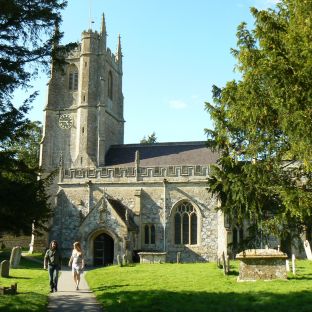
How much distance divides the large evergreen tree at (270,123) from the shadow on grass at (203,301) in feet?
5.59

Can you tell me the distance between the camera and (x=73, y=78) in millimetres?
35750

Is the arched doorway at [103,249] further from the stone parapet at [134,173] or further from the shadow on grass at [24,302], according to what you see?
the shadow on grass at [24,302]

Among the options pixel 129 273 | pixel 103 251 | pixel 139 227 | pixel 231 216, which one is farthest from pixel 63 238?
pixel 231 216

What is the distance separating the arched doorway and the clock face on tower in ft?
36.8

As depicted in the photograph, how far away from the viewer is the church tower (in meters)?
33.2

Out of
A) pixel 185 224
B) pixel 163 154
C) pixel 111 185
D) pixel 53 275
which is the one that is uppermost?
pixel 163 154

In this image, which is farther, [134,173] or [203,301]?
[134,173]

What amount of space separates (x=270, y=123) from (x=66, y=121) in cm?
2642

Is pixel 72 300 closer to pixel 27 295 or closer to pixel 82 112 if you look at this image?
pixel 27 295

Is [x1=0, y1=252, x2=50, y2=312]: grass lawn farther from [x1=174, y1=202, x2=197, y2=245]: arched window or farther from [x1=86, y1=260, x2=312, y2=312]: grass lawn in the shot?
[x1=174, y1=202, x2=197, y2=245]: arched window

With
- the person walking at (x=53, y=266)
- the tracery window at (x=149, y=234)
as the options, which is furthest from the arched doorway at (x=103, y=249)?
the person walking at (x=53, y=266)

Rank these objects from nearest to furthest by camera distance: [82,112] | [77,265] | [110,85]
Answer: [77,265], [82,112], [110,85]

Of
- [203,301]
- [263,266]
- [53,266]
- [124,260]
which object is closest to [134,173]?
[124,260]

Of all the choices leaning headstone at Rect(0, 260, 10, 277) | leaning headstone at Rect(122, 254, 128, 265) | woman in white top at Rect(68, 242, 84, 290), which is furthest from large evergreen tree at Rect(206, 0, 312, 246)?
leaning headstone at Rect(122, 254, 128, 265)
